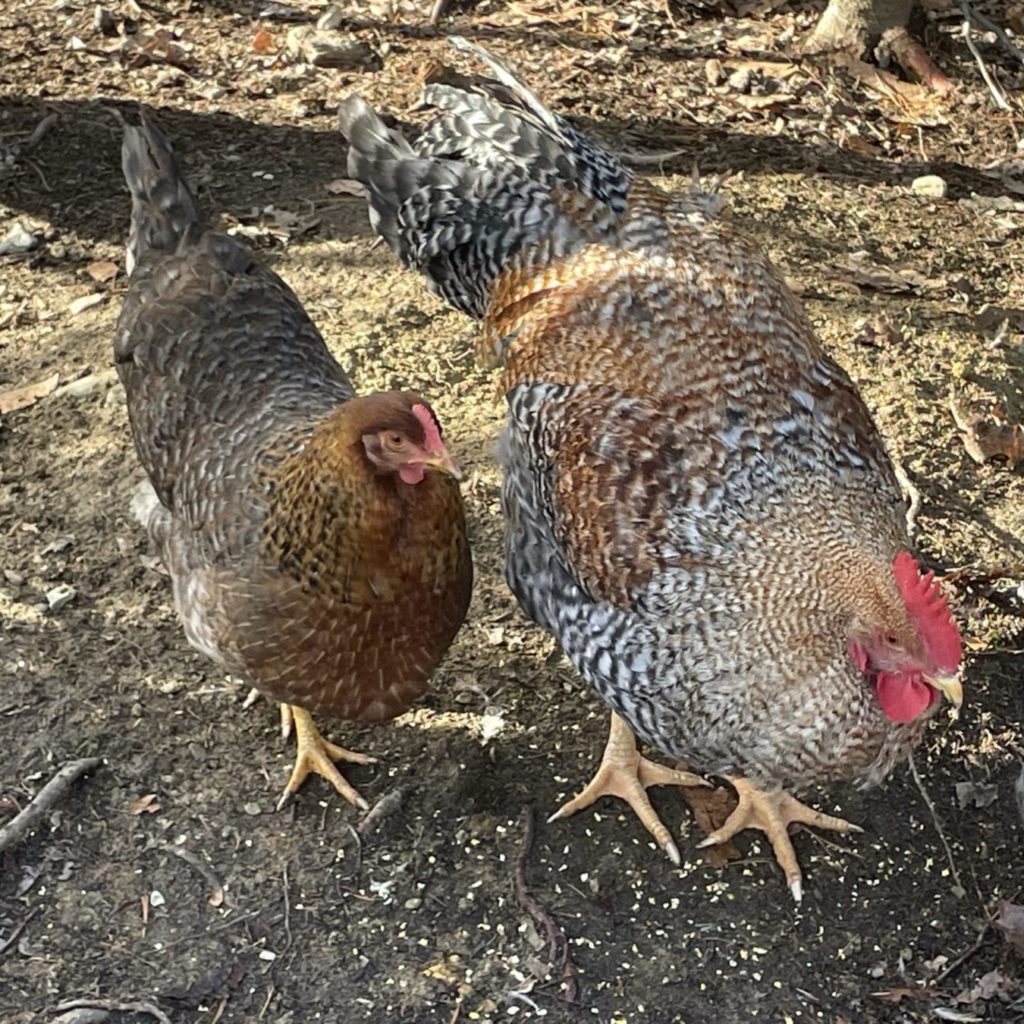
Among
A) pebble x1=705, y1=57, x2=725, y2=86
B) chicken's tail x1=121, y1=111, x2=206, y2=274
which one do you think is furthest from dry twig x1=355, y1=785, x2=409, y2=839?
pebble x1=705, y1=57, x2=725, y2=86

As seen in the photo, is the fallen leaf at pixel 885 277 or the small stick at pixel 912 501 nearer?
the small stick at pixel 912 501

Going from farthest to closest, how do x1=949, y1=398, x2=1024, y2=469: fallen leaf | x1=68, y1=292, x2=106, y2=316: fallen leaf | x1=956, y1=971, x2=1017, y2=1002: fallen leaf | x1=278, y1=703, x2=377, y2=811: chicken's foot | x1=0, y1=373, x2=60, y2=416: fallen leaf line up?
x1=68, y1=292, x2=106, y2=316: fallen leaf
x1=0, y1=373, x2=60, y2=416: fallen leaf
x1=949, y1=398, x2=1024, y2=469: fallen leaf
x1=278, y1=703, x2=377, y2=811: chicken's foot
x1=956, y1=971, x2=1017, y2=1002: fallen leaf

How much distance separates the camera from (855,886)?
3949 millimetres

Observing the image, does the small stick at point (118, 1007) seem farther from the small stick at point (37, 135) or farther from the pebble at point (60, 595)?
the small stick at point (37, 135)

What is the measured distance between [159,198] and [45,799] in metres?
2.02

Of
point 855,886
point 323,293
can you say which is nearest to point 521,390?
point 855,886

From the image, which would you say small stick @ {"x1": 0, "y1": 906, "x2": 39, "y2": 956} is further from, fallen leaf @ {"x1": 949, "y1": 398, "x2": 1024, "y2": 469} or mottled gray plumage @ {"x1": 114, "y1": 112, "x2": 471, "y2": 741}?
fallen leaf @ {"x1": 949, "y1": 398, "x2": 1024, "y2": 469}

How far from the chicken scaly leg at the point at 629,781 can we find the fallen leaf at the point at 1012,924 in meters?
0.95

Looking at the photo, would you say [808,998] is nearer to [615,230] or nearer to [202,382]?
[615,230]

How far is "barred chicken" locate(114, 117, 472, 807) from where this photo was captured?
3.51m

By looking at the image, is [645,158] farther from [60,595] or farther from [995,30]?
[60,595]

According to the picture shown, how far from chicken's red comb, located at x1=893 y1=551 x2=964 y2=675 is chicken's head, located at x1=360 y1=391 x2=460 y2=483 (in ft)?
3.86

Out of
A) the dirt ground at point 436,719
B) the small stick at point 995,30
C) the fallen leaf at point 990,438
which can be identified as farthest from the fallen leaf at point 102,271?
the small stick at point 995,30

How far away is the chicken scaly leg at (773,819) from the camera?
4.03 m
